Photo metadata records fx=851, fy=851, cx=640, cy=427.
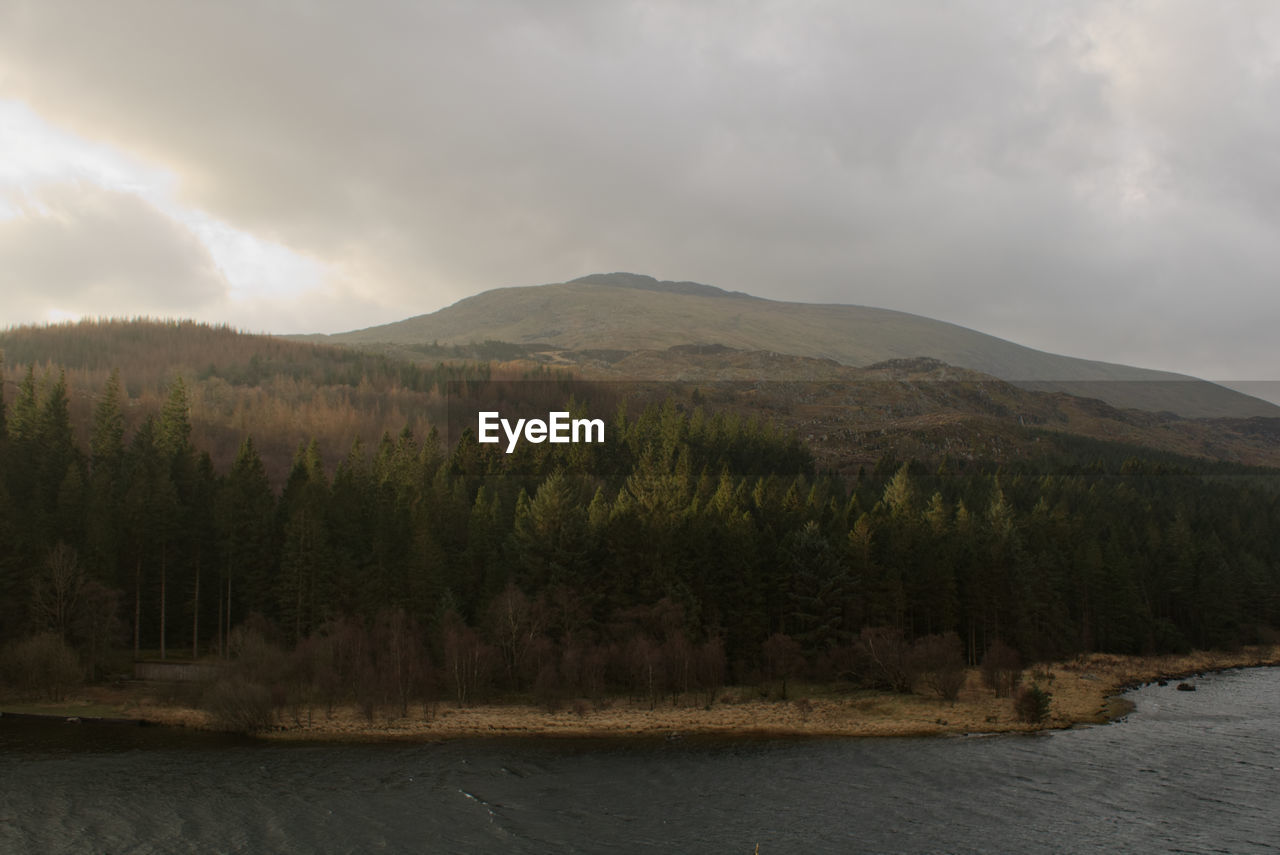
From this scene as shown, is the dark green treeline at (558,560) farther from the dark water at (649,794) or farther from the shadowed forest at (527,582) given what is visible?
the dark water at (649,794)

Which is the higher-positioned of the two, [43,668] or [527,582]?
[527,582]

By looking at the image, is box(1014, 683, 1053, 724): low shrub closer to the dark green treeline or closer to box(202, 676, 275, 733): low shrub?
the dark green treeline

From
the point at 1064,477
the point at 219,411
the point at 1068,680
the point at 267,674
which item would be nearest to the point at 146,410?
the point at 219,411

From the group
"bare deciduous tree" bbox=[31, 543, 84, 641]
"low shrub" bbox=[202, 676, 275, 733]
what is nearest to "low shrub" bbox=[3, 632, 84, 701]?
"bare deciduous tree" bbox=[31, 543, 84, 641]

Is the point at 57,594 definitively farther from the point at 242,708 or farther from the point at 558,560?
the point at 558,560

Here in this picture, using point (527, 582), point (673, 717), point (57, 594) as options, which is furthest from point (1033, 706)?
point (57, 594)

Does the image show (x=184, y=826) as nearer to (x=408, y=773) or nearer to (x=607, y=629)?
(x=408, y=773)

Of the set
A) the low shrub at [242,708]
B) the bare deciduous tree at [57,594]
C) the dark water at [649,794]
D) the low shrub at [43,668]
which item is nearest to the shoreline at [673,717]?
the low shrub at [242,708]

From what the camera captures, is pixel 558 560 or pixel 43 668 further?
pixel 558 560
